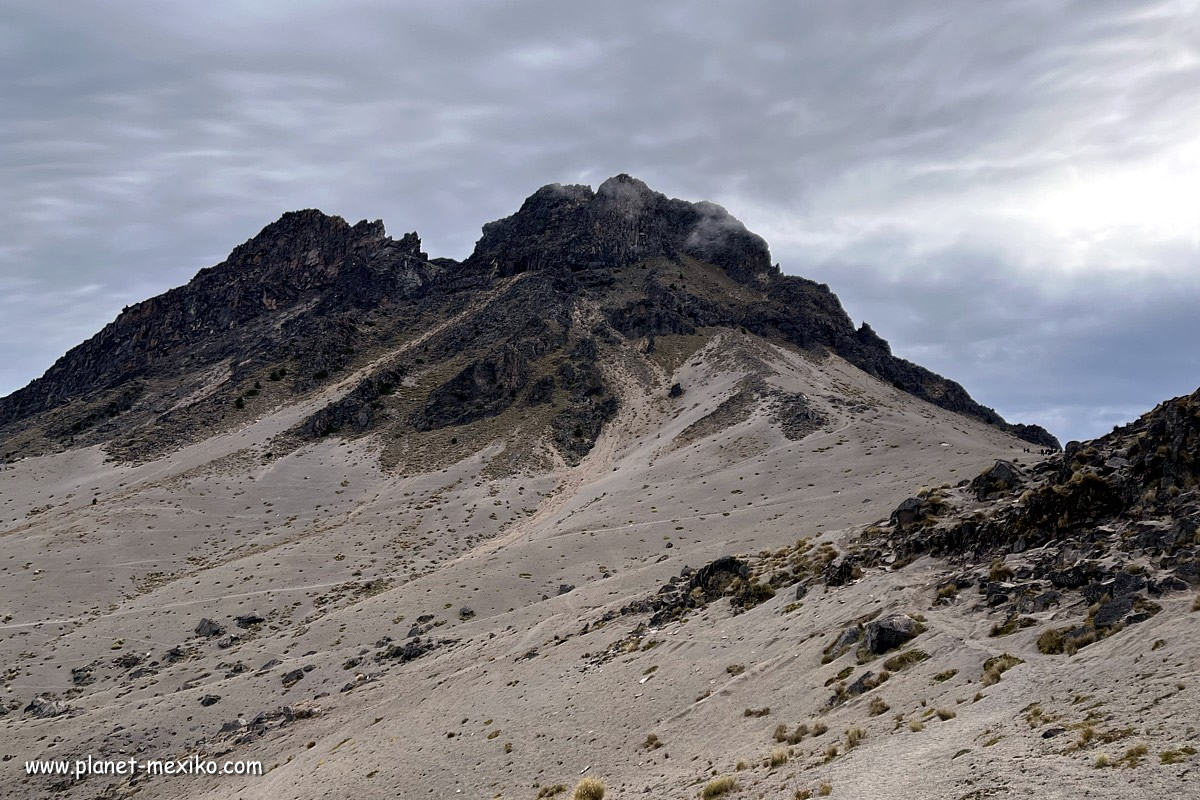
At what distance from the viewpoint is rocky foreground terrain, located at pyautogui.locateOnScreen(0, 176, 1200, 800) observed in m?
16.2

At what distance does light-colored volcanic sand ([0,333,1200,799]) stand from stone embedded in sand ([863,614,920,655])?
495 millimetres

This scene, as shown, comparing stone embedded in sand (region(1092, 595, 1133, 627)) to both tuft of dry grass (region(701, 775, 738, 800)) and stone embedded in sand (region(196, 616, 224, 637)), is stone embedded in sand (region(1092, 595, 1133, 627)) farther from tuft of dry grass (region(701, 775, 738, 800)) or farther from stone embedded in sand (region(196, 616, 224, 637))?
stone embedded in sand (region(196, 616, 224, 637))

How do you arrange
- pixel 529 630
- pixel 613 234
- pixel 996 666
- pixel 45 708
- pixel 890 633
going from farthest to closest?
pixel 613 234 < pixel 529 630 < pixel 45 708 < pixel 890 633 < pixel 996 666

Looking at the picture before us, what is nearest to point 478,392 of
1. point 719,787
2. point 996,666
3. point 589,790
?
point 589,790

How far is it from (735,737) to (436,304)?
114m

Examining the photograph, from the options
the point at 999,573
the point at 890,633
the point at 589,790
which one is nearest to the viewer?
the point at 589,790

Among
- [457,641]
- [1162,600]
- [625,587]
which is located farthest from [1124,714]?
[457,641]

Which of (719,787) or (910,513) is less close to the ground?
(910,513)

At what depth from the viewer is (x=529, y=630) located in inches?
1383

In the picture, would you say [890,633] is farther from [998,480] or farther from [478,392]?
[478,392]

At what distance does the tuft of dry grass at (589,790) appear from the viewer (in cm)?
1738

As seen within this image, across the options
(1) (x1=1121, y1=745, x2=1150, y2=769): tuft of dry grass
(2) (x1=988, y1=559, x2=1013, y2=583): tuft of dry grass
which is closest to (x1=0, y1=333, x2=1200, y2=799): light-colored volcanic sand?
(1) (x1=1121, y1=745, x2=1150, y2=769): tuft of dry grass

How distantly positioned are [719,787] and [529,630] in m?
20.7

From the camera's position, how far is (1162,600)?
1612 centimetres
